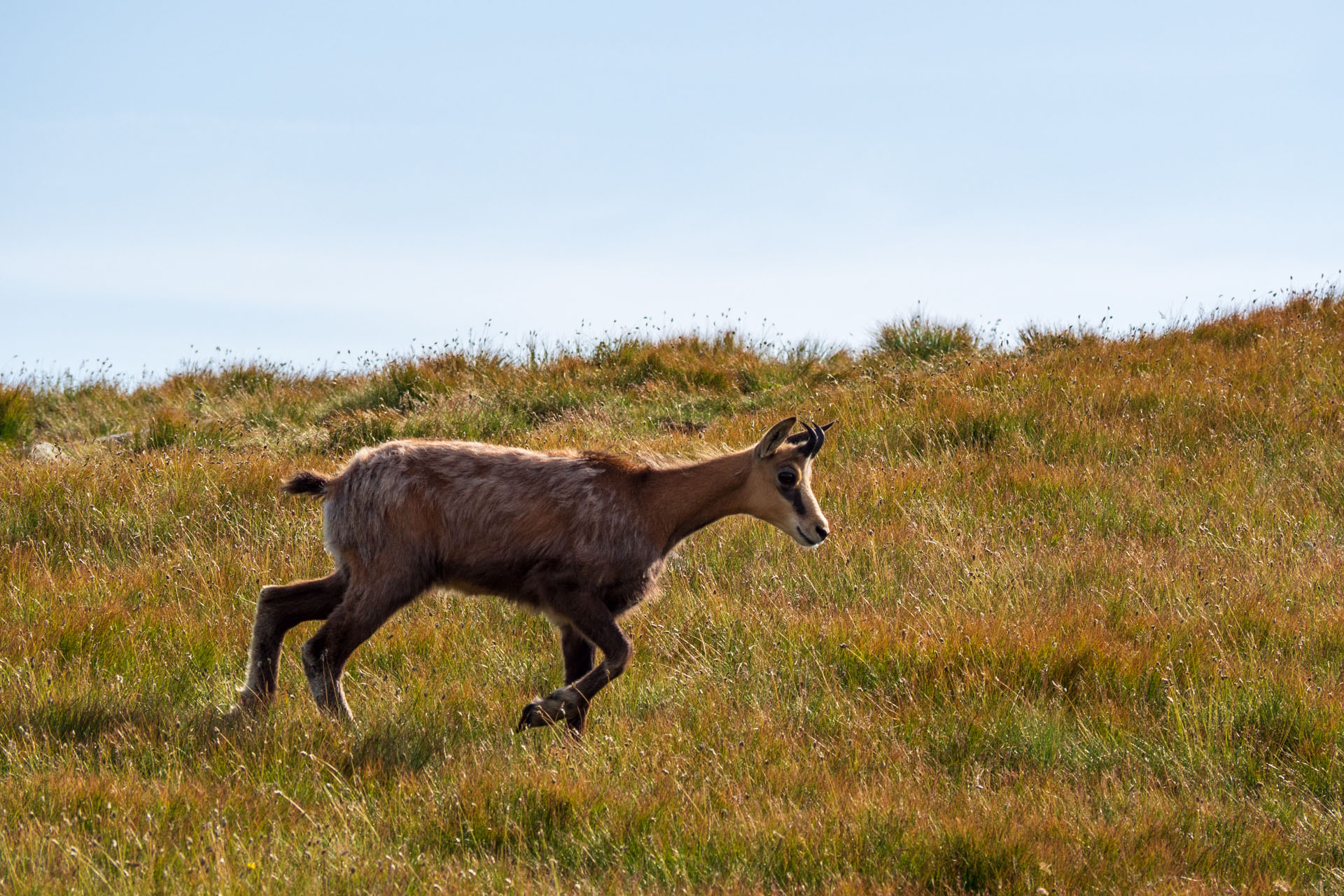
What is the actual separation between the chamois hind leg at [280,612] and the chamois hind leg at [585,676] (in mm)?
1578

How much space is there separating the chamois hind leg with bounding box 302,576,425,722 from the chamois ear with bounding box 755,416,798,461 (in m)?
2.30

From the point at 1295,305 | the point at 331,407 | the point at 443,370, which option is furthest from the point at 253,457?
the point at 1295,305

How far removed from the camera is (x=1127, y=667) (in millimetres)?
6754

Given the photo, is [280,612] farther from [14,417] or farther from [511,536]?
[14,417]

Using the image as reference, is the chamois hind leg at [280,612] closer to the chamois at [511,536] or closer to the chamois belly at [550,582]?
the chamois at [511,536]

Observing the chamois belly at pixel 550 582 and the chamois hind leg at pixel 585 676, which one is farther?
the chamois belly at pixel 550 582

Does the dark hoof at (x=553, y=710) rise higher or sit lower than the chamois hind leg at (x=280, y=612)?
lower

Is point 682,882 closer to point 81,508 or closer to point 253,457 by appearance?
point 81,508

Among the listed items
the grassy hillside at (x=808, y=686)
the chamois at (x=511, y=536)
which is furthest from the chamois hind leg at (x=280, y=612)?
the grassy hillside at (x=808, y=686)

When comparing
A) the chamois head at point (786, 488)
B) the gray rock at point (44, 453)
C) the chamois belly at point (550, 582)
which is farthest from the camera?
the gray rock at point (44, 453)

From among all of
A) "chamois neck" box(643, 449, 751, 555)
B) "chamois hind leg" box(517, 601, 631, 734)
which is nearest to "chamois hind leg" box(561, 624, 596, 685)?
"chamois hind leg" box(517, 601, 631, 734)

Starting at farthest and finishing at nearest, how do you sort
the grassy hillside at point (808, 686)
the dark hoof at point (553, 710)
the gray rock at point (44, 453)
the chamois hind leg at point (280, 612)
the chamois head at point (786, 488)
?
the gray rock at point (44, 453), the chamois head at point (786, 488), the chamois hind leg at point (280, 612), the dark hoof at point (553, 710), the grassy hillside at point (808, 686)

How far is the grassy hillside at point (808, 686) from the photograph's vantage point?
4.83 m

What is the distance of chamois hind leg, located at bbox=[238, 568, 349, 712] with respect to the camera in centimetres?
699
